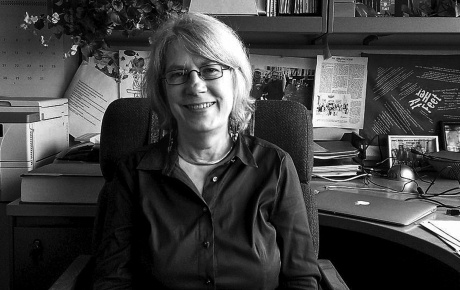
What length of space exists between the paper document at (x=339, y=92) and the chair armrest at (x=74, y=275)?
102cm

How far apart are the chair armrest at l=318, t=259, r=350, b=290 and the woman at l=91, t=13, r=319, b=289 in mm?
38

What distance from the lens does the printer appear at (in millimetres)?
1564

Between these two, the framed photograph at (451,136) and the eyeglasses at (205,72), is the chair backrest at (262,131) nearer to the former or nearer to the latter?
the eyeglasses at (205,72)

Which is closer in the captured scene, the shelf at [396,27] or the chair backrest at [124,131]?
the chair backrest at [124,131]

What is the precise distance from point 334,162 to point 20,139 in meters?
0.99

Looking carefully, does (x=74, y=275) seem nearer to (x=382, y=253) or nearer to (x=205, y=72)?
(x=205, y=72)

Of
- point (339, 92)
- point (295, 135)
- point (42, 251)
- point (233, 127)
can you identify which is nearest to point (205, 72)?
point (233, 127)

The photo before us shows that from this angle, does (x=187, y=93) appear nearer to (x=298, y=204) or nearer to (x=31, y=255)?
(x=298, y=204)

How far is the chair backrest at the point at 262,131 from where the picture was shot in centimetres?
127

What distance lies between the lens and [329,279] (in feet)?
3.75

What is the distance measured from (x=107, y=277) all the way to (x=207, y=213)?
0.26 metres

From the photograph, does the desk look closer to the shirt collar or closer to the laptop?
the laptop

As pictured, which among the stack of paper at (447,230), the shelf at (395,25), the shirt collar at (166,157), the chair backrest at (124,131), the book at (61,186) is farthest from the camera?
the shelf at (395,25)

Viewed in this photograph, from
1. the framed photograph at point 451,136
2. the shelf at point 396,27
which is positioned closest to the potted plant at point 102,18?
the shelf at point 396,27
